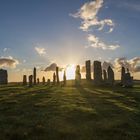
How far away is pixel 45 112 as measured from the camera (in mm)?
31625

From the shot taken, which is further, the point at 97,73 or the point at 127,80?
the point at 97,73

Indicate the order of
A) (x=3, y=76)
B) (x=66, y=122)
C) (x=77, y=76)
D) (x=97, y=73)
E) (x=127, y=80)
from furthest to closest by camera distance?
(x=3, y=76), (x=77, y=76), (x=97, y=73), (x=127, y=80), (x=66, y=122)

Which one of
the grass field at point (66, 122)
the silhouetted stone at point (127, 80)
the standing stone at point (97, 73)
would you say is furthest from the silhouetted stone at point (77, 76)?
the grass field at point (66, 122)

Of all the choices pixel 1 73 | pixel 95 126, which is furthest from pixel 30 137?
pixel 1 73

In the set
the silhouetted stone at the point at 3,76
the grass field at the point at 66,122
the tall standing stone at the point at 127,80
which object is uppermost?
the silhouetted stone at the point at 3,76

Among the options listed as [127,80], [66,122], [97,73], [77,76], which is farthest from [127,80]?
[66,122]

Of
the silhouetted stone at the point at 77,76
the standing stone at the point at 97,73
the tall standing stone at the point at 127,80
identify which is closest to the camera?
the tall standing stone at the point at 127,80

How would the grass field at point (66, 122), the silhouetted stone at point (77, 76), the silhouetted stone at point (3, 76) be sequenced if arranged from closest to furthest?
the grass field at point (66, 122), the silhouetted stone at point (77, 76), the silhouetted stone at point (3, 76)

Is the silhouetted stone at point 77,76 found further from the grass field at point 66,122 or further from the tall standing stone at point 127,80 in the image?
the grass field at point 66,122

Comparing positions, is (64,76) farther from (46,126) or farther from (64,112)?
(46,126)

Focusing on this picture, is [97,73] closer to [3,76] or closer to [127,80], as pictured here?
[127,80]

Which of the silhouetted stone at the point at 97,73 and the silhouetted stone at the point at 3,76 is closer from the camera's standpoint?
the silhouetted stone at the point at 97,73

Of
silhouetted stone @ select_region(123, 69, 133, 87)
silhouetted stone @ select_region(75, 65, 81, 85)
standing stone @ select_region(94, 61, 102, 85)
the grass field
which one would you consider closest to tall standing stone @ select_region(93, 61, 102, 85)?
standing stone @ select_region(94, 61, 102, 85)

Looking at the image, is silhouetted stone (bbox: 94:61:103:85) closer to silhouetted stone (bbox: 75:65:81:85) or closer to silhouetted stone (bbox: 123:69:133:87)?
silhouetted stone (bbox: 75:65:81:85)
